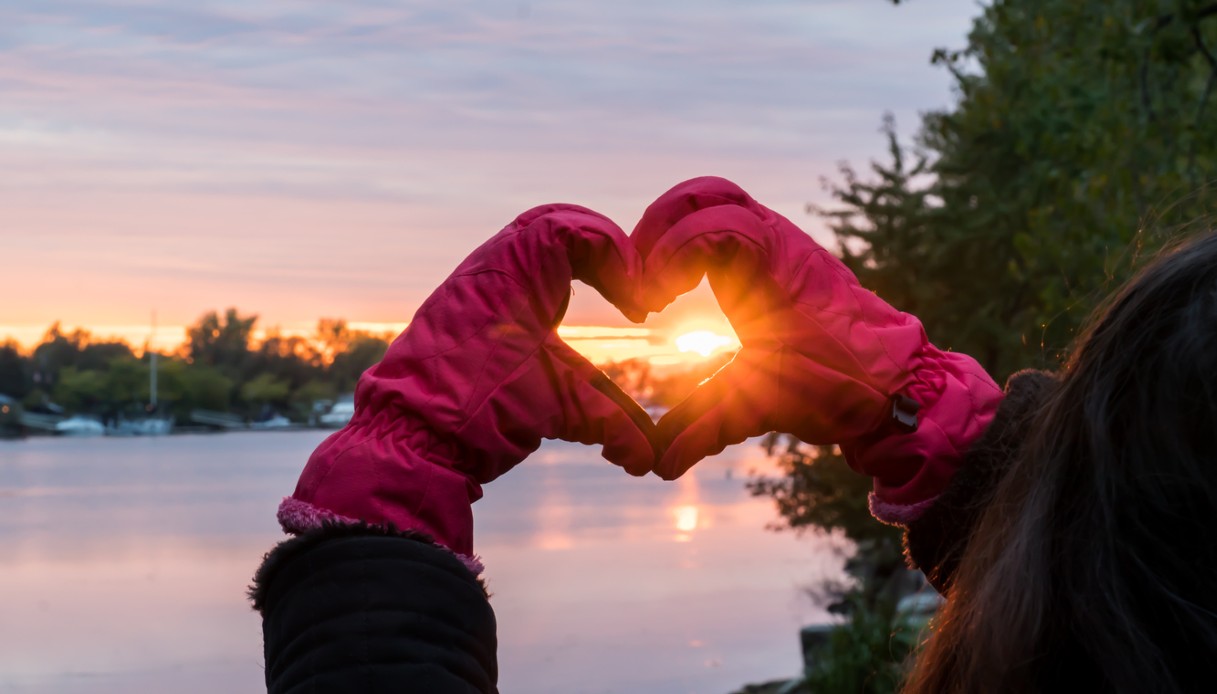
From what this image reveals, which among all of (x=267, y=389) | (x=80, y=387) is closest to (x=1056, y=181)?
(x=267, y=389)

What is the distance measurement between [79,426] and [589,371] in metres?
107

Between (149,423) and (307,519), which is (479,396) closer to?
(307,519)

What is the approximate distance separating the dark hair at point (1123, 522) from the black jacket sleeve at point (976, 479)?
21 centimetres

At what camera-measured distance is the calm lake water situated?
2806 cm

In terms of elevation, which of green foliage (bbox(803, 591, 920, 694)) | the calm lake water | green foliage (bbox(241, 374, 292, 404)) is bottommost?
the calm lake water

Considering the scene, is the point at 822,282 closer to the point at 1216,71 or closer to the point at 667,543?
the point at 1216,71

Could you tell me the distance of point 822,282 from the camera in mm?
1177

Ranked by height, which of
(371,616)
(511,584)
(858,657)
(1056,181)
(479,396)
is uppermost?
(1056,181)

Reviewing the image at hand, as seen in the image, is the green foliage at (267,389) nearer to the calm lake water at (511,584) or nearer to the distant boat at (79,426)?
the calm lake water at (511,584)

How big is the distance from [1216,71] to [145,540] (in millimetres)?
57272

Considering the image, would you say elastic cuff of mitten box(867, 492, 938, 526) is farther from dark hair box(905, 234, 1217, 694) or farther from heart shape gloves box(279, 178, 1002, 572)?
dark hair box(905, 234, 1217, 694)

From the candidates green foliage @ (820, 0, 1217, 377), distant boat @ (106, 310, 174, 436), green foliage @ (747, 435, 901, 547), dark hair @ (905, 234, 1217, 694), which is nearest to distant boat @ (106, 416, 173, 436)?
distant boat @ (106, 310, 174, 436)

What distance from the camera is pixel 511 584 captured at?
40906 mm

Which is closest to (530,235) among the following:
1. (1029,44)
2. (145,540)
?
(1029,44)
